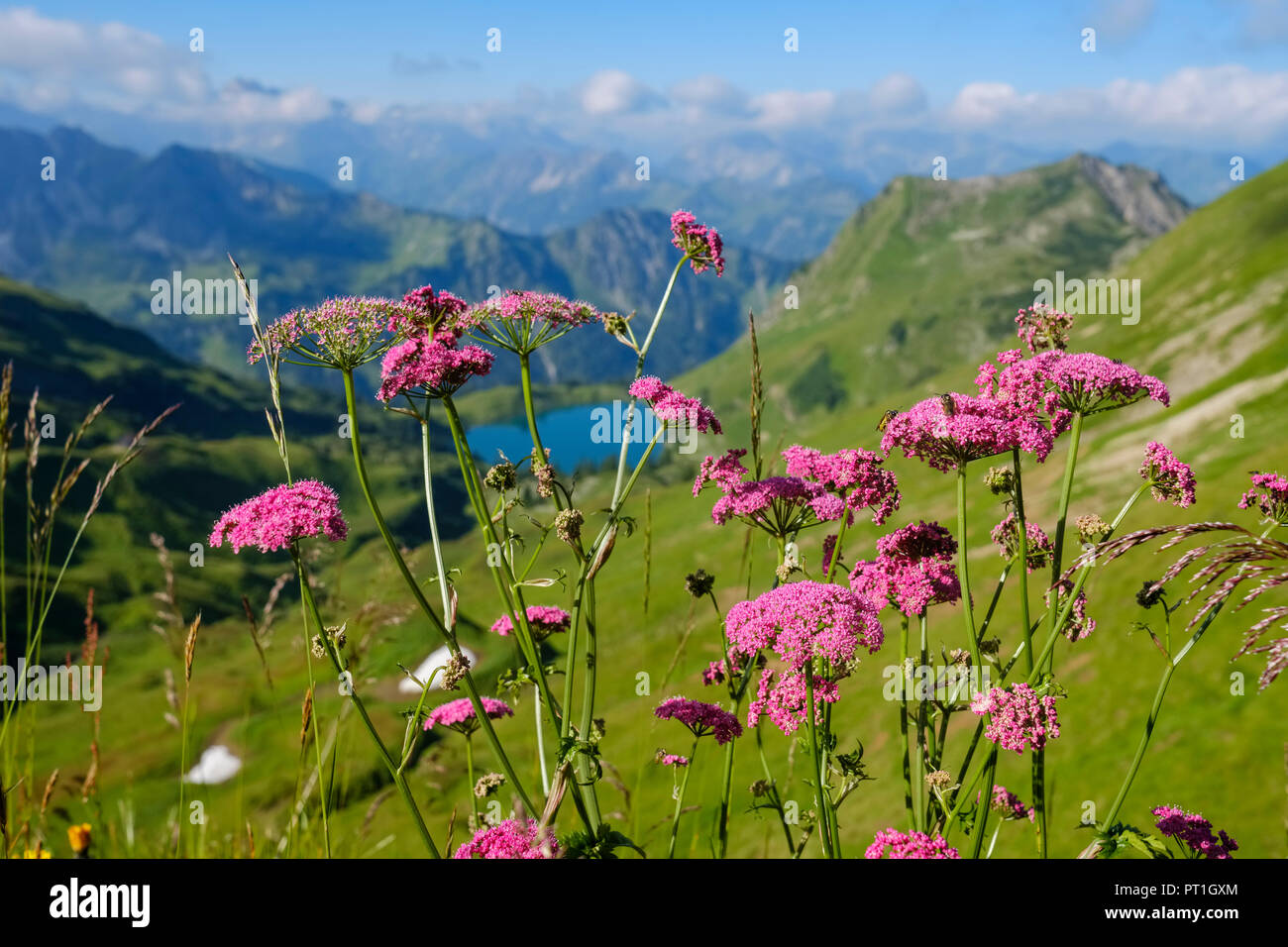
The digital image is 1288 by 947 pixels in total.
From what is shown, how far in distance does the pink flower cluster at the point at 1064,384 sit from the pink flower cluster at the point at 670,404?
5.89ft

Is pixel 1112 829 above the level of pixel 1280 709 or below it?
above

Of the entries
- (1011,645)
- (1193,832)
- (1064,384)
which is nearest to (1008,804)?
(1193,832)

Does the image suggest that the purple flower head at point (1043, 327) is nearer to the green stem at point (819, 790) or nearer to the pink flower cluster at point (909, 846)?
the green stem at point (819, 790)

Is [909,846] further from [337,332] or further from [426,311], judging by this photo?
[337,332]

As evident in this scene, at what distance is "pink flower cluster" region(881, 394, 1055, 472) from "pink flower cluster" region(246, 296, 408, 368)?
313cm

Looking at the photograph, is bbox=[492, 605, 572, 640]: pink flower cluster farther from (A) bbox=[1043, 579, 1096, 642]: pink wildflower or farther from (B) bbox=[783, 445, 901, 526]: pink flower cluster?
(A) bbox=[1043, 579, 1096, 642]: pink wildflower

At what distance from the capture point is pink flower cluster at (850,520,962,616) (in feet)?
17.3

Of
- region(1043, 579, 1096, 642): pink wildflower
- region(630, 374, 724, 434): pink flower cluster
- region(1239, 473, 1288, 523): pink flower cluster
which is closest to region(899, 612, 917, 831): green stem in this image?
region(1043, 579, 1096, 642): pink wildflower

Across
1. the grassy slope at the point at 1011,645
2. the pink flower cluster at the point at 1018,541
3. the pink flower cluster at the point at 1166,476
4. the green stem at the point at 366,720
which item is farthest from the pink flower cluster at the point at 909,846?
the pink flower cluster at the point at 1166,476

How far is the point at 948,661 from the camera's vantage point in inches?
208

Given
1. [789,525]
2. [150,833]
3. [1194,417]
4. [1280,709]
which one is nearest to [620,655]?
[1194,417]
